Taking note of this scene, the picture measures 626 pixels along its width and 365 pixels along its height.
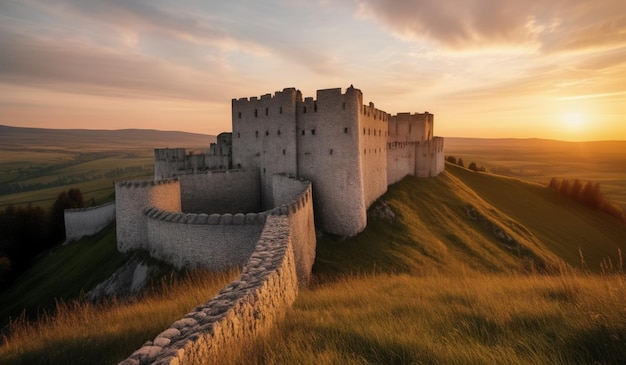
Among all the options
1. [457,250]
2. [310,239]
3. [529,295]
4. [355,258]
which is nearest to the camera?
[529,295]

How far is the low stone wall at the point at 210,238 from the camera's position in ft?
60.6

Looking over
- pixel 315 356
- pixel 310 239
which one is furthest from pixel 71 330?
pixel 310 239

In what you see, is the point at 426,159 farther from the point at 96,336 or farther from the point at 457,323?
the point at 96,336

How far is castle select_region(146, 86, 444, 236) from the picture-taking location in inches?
1255

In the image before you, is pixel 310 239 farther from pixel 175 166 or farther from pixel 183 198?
pixel 175 166

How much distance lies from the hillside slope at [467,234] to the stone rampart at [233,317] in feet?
35.9

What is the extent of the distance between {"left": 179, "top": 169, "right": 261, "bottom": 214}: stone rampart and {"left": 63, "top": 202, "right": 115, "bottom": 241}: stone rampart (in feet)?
51.7

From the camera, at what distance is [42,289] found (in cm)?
3159

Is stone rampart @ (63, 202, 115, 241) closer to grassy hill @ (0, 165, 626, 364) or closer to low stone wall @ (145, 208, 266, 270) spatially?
low stone wall @ (145, 208, 266, 270)

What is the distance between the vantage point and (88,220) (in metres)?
44.8

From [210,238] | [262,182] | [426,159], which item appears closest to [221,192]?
[262,182]

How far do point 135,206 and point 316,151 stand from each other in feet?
53.4

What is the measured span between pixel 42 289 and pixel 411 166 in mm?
50810

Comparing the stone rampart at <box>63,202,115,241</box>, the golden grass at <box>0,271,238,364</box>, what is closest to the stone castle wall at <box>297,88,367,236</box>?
the golden grass at <box>0,271,238,364</box>
